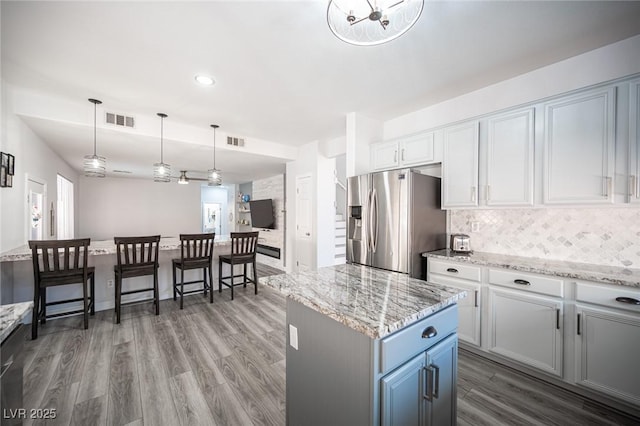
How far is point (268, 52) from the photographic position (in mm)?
2131

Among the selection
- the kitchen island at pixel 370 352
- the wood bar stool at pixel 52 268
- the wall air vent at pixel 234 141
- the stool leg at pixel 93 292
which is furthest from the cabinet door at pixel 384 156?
the stool leg at pixel 93 292

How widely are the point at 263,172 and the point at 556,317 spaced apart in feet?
19.8

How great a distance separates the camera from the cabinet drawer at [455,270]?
2.40 metres

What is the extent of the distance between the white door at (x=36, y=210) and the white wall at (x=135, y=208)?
3.68 m

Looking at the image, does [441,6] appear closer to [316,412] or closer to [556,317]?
[556,317]

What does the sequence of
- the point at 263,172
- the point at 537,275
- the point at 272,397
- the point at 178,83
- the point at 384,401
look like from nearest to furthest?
the point at 384,401 < the point at 272,397 < the point at 537,275 < the point at 178,83 < the point at 263,172

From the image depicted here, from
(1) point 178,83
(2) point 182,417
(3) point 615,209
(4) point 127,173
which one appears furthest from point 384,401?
(4) point 127,173

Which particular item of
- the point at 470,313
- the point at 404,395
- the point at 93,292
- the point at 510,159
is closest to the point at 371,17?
the point at 404,395

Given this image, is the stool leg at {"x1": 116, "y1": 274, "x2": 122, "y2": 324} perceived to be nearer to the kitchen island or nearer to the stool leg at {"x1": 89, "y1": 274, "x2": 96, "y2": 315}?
the stool leg at {"x1": 89, "y1": 274, "x2": 96, "y2": 315}

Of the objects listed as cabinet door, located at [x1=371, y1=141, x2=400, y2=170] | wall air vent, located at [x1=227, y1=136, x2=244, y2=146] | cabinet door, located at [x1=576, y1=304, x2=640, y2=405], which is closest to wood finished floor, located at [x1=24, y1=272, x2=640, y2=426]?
cabinet door, located at [x1=576, y1=304, x2=640, y2=405]

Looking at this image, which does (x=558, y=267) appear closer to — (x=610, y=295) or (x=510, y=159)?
(x=610, y=295)

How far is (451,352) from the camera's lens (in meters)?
1.40

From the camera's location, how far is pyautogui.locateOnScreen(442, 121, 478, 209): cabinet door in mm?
2609

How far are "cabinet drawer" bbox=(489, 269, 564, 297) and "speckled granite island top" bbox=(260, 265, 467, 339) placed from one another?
1.11 metres
